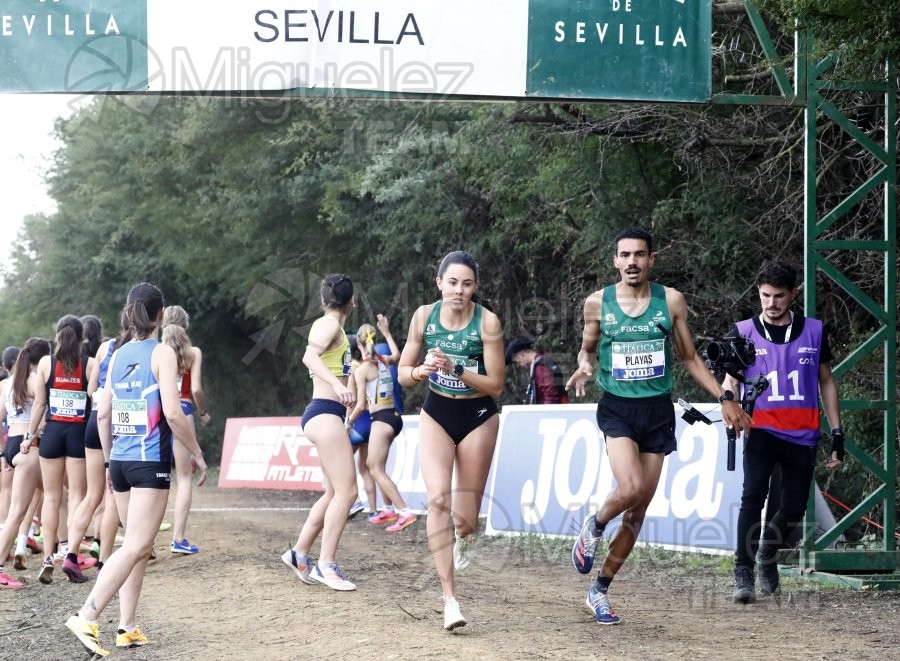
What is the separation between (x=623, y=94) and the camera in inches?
369

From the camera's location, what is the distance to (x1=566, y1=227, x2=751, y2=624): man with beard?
688cm

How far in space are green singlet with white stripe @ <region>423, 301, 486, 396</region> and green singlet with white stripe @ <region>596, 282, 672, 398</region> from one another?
777mm

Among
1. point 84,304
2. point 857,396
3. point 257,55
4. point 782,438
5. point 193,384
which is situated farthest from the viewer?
point 84,304

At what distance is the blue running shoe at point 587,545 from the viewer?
7.04 m

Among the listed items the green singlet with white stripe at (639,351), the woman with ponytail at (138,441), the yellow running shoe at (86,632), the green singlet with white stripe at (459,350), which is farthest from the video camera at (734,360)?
the yellow running shoe at (86,632)

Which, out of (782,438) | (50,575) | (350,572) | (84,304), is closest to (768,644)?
(782,438)

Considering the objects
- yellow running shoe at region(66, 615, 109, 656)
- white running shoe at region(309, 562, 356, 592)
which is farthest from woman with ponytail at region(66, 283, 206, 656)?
white running shoe at region(309, 562, 356, 592)

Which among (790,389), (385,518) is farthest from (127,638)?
(385,518)

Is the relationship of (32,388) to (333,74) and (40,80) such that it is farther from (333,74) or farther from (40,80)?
(333,74)

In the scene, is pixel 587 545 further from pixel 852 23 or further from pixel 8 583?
pixel 8 583

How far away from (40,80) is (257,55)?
173 centimetres

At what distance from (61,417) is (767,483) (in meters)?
5.77

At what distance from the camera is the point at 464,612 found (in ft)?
24.9

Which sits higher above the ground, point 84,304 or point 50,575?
point 84,304
